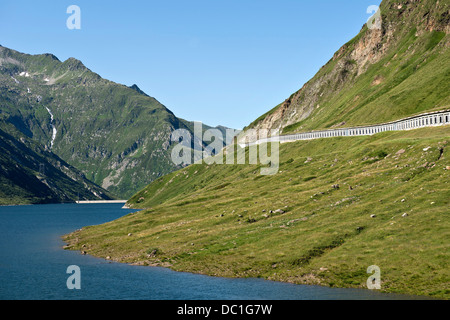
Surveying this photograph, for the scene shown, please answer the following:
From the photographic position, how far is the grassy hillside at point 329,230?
6612cm

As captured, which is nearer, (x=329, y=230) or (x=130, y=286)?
(x=130, y=286)

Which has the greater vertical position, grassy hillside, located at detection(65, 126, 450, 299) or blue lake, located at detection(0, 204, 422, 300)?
grassy hillside, located at detection(65, 126, 450, 299)

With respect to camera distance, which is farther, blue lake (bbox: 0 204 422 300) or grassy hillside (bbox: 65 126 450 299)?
grassy hillside (bbox: 65 126 450 299)

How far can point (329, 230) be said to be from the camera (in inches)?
3238

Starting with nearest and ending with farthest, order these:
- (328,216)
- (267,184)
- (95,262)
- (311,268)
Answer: (311,268) → (328,216) → (95,262) → (267,184)

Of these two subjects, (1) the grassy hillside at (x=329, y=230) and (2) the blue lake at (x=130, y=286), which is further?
(1) the grassy hillside at (x=329, y=230)

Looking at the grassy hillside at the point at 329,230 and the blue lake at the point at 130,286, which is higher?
the grassy hillside at the point at 329,230

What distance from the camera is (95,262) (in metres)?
98.2

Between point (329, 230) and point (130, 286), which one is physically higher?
point (329, 230)

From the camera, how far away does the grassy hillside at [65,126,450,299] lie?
66.1 meters
